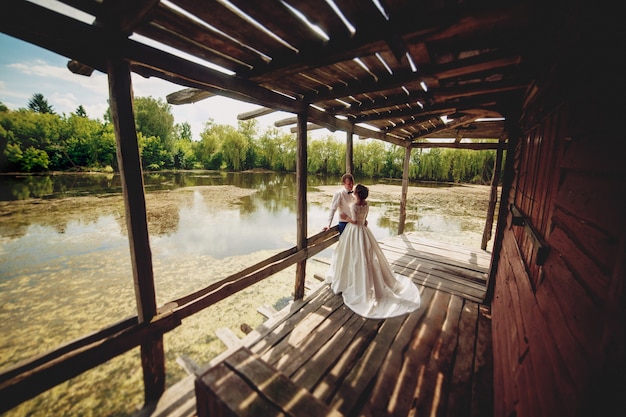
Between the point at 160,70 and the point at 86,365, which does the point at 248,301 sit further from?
the point at 160,70

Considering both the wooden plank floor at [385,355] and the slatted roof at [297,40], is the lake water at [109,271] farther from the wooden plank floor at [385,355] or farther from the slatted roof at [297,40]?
the slatted roof at [297,40]

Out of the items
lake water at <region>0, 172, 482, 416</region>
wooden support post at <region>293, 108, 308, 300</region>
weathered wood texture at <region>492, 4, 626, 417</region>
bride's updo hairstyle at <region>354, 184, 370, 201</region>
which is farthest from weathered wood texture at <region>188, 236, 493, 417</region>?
lake water at <region>0, 172, 482, 416</region>

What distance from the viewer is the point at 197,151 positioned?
42688mm

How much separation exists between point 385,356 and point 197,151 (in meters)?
47.1

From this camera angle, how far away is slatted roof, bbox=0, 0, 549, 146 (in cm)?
145

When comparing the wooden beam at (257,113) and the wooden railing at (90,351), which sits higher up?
the wooden beam at (257,113)

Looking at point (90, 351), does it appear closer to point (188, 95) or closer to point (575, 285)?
point (188, 95)

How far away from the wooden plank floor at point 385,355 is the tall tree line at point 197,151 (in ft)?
79.3

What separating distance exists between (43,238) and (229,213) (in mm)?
6217

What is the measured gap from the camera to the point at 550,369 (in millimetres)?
973

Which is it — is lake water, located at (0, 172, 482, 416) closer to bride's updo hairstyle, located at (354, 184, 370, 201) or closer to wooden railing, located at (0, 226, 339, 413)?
wooden railing, located at (0, 226, 339, 413)

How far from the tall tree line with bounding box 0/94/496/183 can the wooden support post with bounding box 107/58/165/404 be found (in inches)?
1045

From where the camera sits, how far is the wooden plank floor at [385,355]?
2.02 meters

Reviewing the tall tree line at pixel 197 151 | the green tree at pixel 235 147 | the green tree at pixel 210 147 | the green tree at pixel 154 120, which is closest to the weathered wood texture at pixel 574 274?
the tall tree line at pixel 197 151
